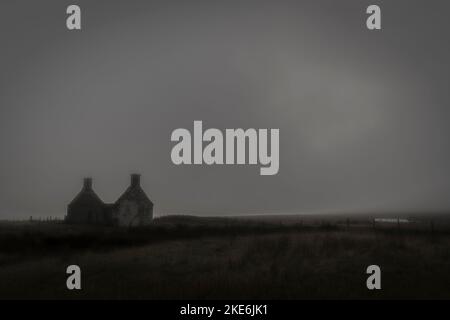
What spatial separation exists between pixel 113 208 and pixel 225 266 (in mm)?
27669

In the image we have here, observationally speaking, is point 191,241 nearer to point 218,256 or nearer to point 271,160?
point 218,256

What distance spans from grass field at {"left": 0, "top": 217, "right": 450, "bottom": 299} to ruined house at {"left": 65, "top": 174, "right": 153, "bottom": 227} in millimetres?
15206

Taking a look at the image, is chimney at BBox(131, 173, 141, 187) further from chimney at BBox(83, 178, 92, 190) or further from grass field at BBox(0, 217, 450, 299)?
grass field at BBox(0, 217, 450, 299)

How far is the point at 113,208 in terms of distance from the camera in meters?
44.3

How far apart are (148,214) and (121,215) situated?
11.2 ft

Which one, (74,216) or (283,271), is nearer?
(283,271)

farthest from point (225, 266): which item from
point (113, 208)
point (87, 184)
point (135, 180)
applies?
point (87, 184)

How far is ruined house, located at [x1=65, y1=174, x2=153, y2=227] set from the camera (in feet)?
145

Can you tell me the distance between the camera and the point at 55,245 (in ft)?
84.0

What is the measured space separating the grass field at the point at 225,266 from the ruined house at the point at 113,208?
15.2 m

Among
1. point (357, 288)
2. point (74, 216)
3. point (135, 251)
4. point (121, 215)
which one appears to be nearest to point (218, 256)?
point (135, 251)

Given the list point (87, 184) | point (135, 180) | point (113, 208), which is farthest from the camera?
point (87, 184)

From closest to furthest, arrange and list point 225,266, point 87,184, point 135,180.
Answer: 1. point 225,266
2. point 135,180
3. point 87,184

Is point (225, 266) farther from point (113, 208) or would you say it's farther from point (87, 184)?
point (87, 184)
